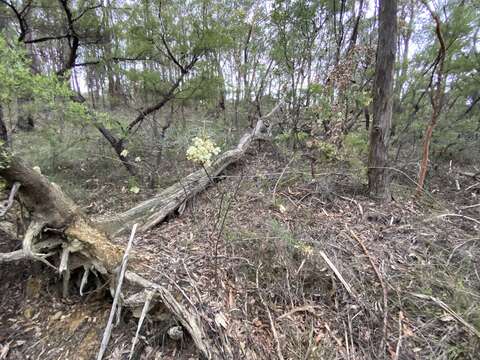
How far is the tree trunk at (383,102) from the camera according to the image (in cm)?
252

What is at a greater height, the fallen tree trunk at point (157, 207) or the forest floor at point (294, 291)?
the fallen tree trunk at point (157, 207)

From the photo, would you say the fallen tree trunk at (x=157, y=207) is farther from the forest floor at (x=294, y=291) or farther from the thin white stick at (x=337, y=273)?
the thin white stick at (x=337, y=273)

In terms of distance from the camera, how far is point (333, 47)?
4746mm

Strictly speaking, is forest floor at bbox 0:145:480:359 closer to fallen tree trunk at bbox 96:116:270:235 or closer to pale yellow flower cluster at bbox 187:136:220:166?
fallen tree trunk at bbox 96:116:270:235

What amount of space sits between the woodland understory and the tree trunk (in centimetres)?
2

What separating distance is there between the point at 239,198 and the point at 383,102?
2.04 m

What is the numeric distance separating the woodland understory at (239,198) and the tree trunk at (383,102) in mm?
18

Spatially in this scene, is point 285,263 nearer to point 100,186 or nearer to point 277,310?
point 277,310

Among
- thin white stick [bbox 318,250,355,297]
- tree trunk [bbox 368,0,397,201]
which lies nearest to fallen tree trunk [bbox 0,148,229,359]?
thin white stick [bbox 318,250,355,297]

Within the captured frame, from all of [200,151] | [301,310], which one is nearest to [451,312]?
[301,310]

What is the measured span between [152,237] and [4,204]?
3.74ft

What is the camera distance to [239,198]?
2.96m

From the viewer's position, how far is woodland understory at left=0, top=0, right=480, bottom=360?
152 cm

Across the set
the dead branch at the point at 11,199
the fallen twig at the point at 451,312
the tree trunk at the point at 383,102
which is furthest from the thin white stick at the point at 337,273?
the dead branch at the point at 11,199
